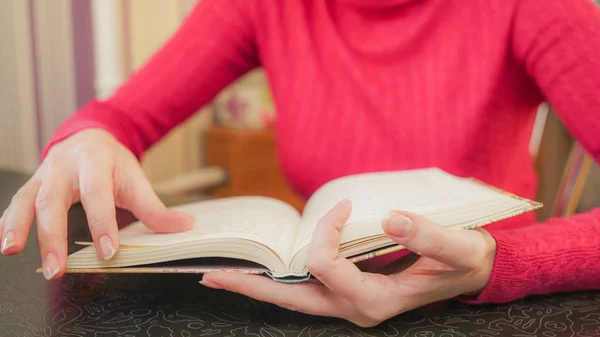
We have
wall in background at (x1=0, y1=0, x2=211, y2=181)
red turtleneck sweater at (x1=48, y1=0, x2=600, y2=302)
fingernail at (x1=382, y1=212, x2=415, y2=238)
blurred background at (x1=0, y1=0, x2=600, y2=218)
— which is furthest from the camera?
wall in background at (x1=0, y1=0, x2=211, y2=181)

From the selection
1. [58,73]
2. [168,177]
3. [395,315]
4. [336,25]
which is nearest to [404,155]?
[336,25]

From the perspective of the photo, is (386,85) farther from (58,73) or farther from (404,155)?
(58,73)

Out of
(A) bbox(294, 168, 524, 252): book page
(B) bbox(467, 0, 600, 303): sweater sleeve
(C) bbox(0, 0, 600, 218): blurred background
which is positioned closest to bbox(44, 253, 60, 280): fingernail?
(A) bbox(294, 168, 524, 252): book page

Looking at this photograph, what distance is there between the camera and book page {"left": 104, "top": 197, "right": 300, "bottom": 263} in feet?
1.62

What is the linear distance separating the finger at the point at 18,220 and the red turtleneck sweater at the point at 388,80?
0.13 m

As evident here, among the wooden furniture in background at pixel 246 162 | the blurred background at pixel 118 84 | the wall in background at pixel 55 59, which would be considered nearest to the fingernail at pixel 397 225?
the blurred background at pixel 118 84

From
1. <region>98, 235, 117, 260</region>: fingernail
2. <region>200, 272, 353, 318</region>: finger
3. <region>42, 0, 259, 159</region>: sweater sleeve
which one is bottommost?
<region>200, 272, 353, 318</region>: finger

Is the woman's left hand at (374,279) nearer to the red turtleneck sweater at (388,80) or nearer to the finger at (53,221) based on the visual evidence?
the finger at (53,221)

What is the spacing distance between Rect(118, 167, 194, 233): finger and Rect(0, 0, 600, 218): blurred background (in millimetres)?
411

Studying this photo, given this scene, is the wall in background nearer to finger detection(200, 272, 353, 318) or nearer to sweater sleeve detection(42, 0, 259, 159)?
sweater sleeve detection(42, 0, 259, 159)

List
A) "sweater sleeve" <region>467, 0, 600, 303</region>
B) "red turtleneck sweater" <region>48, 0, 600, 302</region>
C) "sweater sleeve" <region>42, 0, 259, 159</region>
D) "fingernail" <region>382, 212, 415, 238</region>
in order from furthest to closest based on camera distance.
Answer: "sweater sleeve" <region>42, 0, 259, 159</region>, "red turtleneck sweater" <region>48, 0, 600, 302</region>, "sweater sleeve" <region>467, 0, 600, 303</region>, "fingernail" <region>382, 212, 415, 238</region>

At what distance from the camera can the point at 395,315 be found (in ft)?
1.58

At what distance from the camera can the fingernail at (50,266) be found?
491mm

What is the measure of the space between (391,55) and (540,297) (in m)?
0.40
